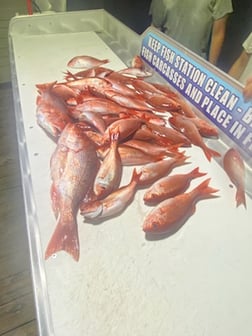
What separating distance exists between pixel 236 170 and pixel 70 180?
0.49m

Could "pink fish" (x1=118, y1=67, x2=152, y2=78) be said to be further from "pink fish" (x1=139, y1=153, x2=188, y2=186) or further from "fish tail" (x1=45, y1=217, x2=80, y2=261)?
"fish tail" (x1=45, y1=217, x2=80, y2=261)

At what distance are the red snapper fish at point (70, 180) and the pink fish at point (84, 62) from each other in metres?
0.65

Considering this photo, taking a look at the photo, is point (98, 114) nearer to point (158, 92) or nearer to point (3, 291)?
point (158, 92)

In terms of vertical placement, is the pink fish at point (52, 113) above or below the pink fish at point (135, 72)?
below

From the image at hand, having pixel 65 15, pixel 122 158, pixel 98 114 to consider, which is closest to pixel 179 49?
pixel 98 114

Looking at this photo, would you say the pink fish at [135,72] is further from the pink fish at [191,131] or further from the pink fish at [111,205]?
the pink fish at [111,205]

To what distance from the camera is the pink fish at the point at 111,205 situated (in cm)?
67

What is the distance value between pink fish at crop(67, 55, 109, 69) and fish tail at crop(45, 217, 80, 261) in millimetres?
975

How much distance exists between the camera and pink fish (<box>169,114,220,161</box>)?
35.6 inches

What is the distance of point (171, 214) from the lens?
2.19 feet

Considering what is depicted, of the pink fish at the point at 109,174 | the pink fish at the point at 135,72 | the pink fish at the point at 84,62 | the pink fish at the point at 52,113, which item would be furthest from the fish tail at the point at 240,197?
the pink fish at the point at 84,62

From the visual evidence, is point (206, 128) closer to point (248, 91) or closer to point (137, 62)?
point (248, 91)

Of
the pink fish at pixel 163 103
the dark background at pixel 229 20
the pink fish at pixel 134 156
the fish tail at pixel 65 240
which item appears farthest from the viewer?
the dark background at pixel 229 20

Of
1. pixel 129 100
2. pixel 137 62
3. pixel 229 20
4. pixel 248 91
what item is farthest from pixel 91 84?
pixel 229 20
